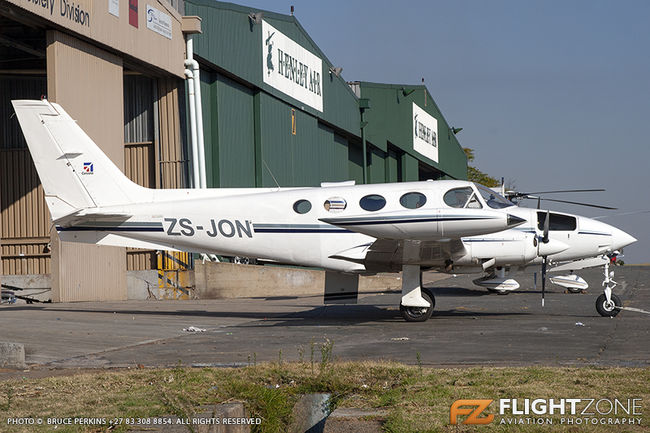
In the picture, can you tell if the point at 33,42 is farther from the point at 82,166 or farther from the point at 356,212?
the point at 356,212

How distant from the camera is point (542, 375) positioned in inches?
293

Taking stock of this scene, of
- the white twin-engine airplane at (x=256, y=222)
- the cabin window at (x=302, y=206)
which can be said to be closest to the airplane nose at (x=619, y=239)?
the white twin-engine airplane at (x=256, y=222)

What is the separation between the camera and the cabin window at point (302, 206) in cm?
1469

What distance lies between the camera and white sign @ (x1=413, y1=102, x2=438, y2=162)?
57781 mm

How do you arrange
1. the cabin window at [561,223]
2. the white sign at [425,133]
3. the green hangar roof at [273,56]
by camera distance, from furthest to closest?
the white sign at [425,133] < the green hangar roof at [273,56] < the cabin window at [561,223]

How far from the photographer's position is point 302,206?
579 inches

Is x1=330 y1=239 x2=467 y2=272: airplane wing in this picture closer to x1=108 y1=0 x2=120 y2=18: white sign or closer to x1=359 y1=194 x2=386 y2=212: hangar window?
x1=359 y1=194 x2=386 y2=212: hangar window

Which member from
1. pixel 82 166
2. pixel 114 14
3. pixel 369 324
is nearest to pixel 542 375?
pixel 369 324

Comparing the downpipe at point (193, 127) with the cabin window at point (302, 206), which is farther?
the downpipe at point (193, 127)

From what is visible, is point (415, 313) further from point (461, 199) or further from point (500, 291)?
point (500, 291)

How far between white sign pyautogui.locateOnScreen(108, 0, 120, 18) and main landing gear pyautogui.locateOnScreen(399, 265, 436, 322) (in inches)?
477

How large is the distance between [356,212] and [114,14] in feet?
36.6

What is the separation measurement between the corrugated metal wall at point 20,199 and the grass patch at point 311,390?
63.1 feet

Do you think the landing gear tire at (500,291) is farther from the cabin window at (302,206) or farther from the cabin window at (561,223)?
the cabin window at (302,206)
